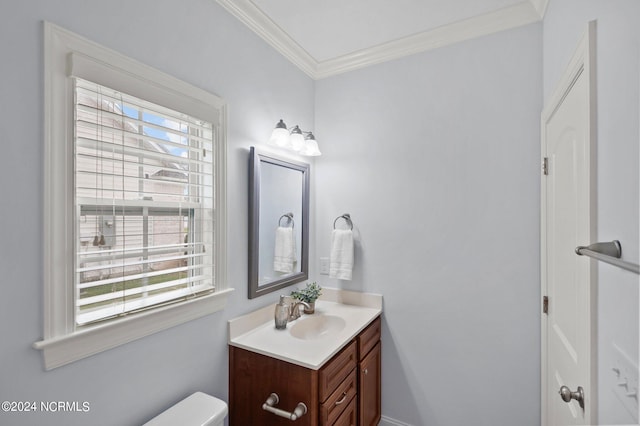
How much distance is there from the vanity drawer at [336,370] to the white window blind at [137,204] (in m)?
0.69

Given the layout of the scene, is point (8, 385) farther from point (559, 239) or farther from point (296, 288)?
point (559, 239)

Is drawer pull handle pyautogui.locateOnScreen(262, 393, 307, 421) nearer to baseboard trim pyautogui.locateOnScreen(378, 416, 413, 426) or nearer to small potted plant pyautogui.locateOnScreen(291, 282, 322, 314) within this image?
small potted plant pyautogui.locateOnScreen(291, 282, 322, 314)

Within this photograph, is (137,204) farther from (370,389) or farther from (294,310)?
(370,389)

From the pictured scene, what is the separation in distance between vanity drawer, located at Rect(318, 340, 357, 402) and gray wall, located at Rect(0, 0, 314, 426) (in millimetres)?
540

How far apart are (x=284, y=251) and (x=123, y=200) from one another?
1.06m

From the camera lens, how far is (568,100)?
1145 millimetres

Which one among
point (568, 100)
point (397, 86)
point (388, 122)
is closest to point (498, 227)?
point (568, 100)

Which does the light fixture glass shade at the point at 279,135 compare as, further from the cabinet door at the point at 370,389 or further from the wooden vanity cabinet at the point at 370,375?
the cabinet door at the point at 370,389

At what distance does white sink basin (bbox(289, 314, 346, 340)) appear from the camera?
1.90m

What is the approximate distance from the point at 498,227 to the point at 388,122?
0.98 metres

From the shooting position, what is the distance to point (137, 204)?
1.21m

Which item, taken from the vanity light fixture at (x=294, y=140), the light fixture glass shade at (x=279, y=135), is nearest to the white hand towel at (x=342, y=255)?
Answer: the vanity light fixture at (x=294, y=140)

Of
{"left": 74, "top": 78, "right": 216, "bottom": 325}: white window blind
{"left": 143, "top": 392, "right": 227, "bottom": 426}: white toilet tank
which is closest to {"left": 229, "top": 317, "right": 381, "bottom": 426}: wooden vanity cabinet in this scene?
{"left": 143, "top": 392, "right": 227, "bottom": 426}: white toilet tank

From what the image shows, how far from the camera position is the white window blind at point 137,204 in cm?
107
